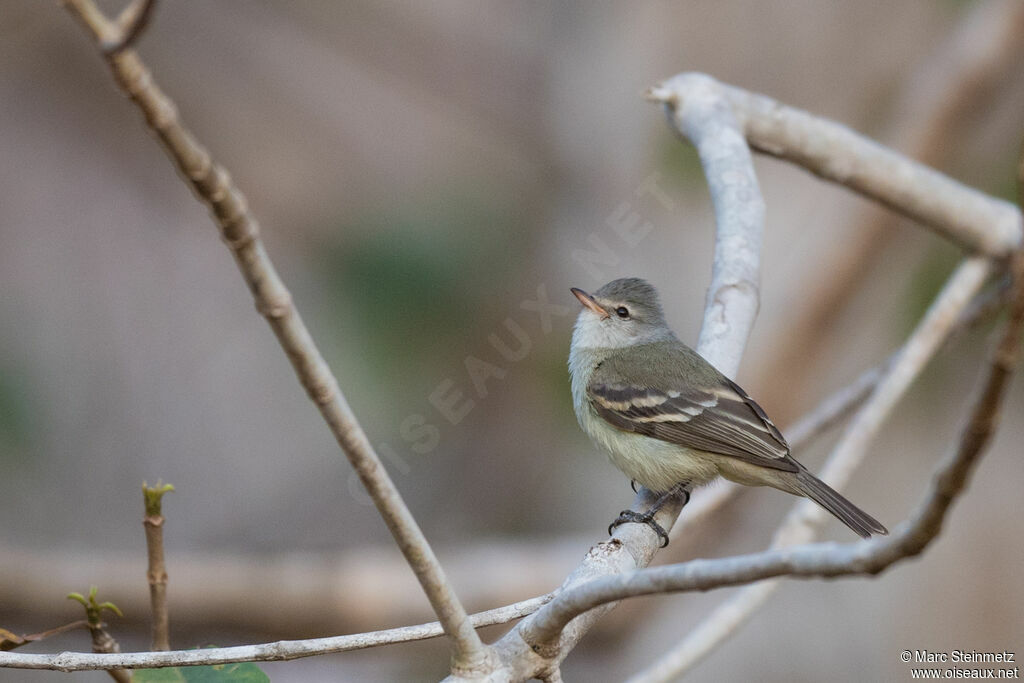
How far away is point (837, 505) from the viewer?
10.0ft

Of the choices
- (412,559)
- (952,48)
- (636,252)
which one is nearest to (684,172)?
(636,252)

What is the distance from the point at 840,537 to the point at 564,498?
1946mm

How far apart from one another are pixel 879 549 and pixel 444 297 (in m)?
5.19

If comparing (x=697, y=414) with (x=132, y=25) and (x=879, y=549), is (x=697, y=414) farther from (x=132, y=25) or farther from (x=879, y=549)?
(x=132, y=25)

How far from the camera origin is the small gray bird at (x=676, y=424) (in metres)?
3.20

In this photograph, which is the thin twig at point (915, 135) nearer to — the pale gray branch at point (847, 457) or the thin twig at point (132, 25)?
the pale gray branch at point (847, 457)

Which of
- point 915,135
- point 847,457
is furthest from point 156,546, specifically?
point 915,135

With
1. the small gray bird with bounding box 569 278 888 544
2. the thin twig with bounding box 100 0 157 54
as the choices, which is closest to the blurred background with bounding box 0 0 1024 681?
the small gray bird with bounding box 569 278 888 544

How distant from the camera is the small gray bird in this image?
126 inches

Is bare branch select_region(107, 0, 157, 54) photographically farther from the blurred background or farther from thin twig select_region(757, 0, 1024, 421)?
thin twig select_region(757, 0, 1024, 421)

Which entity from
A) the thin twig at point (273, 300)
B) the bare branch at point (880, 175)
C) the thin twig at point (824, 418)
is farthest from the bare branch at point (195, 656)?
the bare branch at point (880, 175)

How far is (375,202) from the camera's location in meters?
7.09

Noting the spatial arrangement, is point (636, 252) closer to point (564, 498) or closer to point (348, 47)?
point (564, 498)

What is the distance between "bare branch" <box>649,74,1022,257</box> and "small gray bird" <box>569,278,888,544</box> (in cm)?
93
